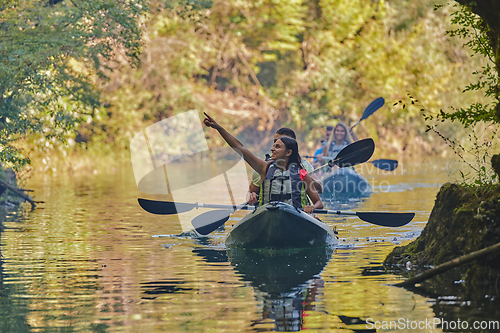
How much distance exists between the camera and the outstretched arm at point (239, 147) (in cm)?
633

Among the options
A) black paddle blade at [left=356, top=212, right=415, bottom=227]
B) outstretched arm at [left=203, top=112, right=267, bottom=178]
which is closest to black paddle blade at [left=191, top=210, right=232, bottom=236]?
outstretched arm at [left=203, top=112, right=267, bottom=178]

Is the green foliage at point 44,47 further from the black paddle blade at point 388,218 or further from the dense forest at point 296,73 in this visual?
the dense forest at point 296,73

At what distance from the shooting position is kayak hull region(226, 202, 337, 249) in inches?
273

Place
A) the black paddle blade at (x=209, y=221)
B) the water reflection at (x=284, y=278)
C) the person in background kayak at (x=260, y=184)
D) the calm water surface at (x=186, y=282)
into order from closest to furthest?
the calm water surface at (x=186, y=282)
the water reflection at (x=284, y=278)
the person in background kayak at (x=260, y=184)
the black paddle blade at (x=209, y=221)

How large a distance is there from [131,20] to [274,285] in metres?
6.91

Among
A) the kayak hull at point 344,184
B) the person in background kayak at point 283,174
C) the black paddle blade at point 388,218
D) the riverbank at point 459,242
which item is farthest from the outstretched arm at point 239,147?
the kayak hull at point 344,184

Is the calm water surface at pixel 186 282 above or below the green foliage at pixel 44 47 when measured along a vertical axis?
below

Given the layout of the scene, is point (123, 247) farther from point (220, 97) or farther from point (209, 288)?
point (220, 97)

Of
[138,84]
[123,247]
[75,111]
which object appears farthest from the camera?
[138,84]

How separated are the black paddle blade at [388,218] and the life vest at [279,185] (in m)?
0.88

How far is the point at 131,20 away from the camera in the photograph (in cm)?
1110

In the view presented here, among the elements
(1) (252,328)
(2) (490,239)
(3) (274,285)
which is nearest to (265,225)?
(3) (274,285)

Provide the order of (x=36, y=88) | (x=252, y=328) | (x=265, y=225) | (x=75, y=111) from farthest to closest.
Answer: (x=75, y=111) → (x=36, y=88) → (x=265, y=225) → (x=252, y=328)

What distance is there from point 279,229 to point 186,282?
5.30 feet
